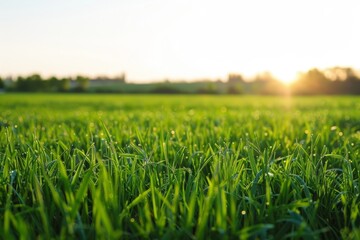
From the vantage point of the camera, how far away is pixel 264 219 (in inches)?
54.2

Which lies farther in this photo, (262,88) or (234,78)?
(234,78)

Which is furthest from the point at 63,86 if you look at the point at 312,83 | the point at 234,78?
the point at 312,83

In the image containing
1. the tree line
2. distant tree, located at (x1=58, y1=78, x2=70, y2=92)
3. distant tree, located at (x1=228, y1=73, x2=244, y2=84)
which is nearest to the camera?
the tree line

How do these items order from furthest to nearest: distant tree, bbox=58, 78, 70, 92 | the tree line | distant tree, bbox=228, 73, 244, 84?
distant tree, bbox=228, 73, 244, 84
distant tree, bbox=58, 78, 70, 92
the tree line

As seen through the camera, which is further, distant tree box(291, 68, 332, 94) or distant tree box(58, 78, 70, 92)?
distant tree box(58, 78, 70, 92)

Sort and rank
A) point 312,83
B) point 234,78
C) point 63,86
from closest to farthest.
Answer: point 312,83 < point 63,86 < point 234,78

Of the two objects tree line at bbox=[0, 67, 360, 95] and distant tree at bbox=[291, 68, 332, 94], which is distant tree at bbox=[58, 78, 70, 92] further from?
distant tree at bbox=[291, 68, 332, 94]

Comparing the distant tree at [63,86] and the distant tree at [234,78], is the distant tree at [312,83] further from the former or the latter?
the distant tree at [63,86]

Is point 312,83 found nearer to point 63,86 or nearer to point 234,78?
point 234,78

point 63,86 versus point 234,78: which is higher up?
point 234,78

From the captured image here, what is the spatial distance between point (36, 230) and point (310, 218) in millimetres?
961

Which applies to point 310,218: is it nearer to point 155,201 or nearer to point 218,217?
point 218,217

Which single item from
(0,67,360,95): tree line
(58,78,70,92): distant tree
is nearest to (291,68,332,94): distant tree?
(0,67,360,95): tree line

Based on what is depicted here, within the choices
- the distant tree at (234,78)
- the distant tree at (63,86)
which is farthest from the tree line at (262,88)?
the distant tree at (234,78)
